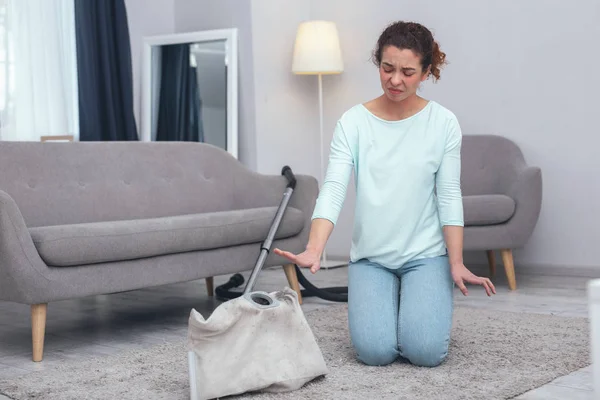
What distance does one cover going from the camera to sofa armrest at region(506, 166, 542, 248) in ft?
13.1

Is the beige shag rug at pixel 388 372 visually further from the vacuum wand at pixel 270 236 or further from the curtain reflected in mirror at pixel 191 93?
the curtain reflected in mirror at pixel 191 93

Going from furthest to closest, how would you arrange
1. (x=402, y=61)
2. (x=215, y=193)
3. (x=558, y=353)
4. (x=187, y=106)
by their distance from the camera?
(x=187, y=106) < (x=215, y=193) < (x=558, y=353) < (x=402, y=61)

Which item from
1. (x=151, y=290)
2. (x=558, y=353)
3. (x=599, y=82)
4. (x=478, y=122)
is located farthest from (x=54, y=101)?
(x=558, y=353)

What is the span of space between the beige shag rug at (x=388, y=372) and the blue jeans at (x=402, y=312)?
0.05 m

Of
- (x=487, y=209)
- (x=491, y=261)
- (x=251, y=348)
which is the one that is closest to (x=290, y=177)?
(x=487, y=209)

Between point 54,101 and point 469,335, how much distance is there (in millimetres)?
3007

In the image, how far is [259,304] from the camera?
2127mm

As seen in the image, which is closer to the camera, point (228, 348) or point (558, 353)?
point (228, 348)

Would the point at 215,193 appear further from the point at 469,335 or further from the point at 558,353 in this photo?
the point at 558,353

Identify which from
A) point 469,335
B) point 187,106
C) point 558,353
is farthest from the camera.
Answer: point 187,106

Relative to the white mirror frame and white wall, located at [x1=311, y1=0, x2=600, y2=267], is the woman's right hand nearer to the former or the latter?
white wall, located at [x1=311, y1=0, x2=600, y2=267]

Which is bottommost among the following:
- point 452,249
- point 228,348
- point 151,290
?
point 151,290

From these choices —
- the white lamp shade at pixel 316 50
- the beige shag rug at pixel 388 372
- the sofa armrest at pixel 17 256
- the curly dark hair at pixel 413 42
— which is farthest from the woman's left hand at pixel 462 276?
the white lamp shade at pixel 316 50

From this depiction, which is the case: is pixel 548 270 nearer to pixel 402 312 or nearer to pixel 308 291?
pixel 308 291
